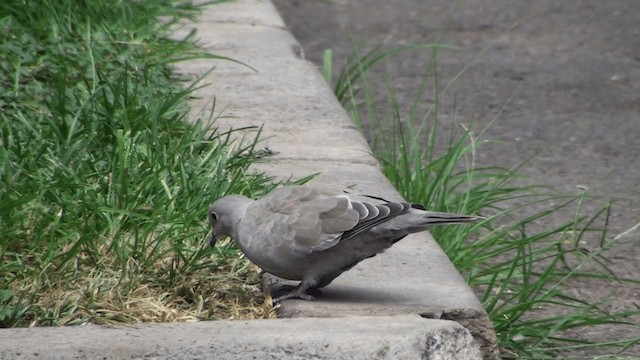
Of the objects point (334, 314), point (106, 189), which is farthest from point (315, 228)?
point (106, 189)

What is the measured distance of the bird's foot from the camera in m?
3.11

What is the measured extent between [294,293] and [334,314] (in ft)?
0.52

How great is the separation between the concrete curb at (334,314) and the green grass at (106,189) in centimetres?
18

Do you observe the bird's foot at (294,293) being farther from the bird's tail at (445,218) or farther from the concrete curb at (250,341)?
the bird's tail at (445,218)

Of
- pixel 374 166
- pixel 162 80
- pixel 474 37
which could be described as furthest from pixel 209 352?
pixel 474 37

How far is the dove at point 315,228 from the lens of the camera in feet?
9.61

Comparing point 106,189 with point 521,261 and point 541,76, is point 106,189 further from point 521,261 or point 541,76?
point 541,76

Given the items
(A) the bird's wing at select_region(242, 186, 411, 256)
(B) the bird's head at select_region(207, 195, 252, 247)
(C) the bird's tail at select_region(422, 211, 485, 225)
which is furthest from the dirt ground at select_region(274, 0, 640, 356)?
(B) the bird's head at select_region(207, 195, 252, 247)

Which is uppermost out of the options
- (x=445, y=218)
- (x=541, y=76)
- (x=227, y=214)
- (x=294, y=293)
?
(x=445, y=218)

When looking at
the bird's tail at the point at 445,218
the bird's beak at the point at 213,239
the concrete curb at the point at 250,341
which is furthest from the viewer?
the bird's beak at the point at 213,239

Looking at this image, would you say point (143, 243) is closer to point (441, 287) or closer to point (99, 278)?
point (99, 278)

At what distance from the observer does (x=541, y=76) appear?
670 cm

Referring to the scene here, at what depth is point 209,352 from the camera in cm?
270

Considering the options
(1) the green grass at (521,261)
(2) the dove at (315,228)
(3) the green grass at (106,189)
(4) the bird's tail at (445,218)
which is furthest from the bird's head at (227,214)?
(1) the green grass at (521,261)
